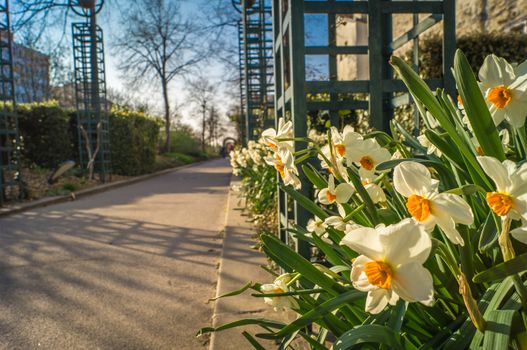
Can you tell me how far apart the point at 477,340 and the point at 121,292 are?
91.7 inches

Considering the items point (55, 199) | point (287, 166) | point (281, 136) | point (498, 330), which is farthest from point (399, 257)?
point (55, 199)

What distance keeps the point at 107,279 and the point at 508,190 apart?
278cm

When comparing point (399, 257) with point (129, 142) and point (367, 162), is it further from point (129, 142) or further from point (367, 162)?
point (129, 142)

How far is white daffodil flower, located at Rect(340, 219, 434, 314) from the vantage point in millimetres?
655

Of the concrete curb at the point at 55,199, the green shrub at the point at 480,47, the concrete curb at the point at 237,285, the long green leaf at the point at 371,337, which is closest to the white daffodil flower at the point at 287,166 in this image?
the long green leaf at the point at 371,337

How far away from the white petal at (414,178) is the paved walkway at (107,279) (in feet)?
4.91

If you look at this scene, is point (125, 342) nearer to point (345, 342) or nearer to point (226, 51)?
point (345, 342)

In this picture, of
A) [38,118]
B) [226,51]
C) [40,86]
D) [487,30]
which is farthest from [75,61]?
[40,86]

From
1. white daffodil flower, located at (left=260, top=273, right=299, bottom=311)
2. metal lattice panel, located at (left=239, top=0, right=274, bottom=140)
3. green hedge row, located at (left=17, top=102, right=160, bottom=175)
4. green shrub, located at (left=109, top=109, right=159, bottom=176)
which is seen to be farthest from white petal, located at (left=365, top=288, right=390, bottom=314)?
green shrub, located at (left=109, top=109, right=159, bottom=176)

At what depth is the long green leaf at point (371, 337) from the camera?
83 centimetres

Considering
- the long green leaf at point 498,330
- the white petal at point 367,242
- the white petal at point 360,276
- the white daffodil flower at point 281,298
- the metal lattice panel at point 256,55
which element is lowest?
the white daffodil flower at point 281,298

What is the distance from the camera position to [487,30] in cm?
612

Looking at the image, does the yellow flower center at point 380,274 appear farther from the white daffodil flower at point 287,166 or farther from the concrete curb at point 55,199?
the concrete curb at point 55,199

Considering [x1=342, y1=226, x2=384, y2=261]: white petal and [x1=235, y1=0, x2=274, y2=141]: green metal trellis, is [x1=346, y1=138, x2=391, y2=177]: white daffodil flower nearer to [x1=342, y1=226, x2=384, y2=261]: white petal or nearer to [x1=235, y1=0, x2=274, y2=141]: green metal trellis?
[x1=342, y1=226, x2=384, y2=261]: white petal
